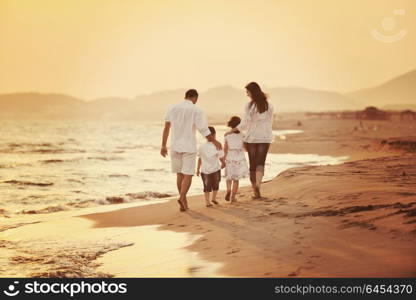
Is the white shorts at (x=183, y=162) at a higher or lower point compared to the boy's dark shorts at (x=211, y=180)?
higher

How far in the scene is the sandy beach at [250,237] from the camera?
4.63m

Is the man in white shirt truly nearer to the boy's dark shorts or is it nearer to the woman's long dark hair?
the boy's dark shorts

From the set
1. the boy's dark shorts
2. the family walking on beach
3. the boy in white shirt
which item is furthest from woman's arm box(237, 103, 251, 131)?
the boy's dark shorts

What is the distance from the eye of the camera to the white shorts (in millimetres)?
8039

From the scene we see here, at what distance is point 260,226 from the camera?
6.39m

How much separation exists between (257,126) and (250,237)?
2.91m

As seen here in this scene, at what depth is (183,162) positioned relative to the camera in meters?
8.06

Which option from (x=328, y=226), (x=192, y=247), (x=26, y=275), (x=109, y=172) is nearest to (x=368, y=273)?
(x=328, y=226)

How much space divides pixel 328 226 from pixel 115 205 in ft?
20.2

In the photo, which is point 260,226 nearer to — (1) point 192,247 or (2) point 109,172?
(1) point 192,247

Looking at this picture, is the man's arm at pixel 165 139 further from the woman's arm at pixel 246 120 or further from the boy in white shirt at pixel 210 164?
the woman's arm at pixel 246 120

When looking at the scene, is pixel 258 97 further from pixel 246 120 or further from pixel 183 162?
pixel 183 162

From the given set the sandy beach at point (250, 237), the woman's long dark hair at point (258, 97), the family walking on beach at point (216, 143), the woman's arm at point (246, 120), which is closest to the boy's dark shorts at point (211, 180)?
the family walking on beach at point (216, 143)

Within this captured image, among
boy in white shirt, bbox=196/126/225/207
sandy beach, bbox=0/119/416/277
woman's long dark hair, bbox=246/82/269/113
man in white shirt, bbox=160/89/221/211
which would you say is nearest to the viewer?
sandy beach, bbox=0/119/416/277
